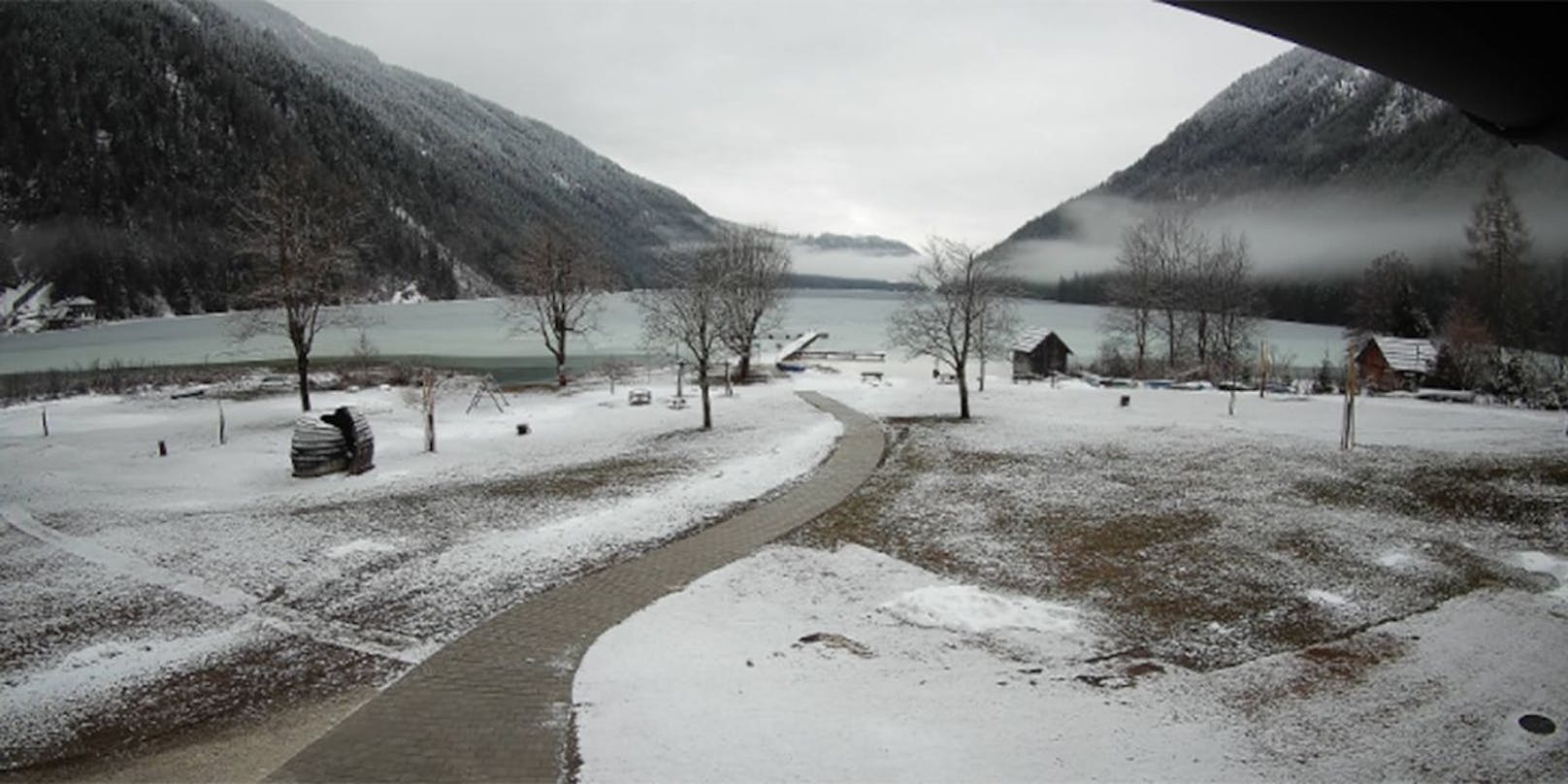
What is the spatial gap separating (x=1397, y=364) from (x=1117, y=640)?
4373 centimetres

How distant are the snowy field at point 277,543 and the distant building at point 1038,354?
26532 millimetres

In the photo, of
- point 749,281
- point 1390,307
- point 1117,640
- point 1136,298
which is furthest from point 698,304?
point 1390,307

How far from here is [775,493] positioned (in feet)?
60.1

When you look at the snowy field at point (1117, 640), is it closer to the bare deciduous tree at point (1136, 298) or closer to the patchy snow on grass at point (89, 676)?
the patchy snow on grass at point (89, 676)

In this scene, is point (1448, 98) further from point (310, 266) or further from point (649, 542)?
point (310, 266)

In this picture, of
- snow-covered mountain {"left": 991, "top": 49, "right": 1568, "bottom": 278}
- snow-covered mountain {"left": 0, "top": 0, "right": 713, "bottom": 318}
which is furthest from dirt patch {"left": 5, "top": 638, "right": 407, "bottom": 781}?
snow-covered mountain {"left": 0, "top": 0, "right": 713, "bottom": 318}

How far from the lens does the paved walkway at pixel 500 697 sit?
280 inches

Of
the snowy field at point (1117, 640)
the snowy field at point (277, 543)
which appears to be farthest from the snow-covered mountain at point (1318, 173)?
the snowy field at point (277, 543)

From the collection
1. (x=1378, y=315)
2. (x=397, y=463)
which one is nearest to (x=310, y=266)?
(x=397, y=463)

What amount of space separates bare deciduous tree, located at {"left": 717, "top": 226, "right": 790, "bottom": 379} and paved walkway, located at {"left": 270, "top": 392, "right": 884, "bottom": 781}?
2872 cm

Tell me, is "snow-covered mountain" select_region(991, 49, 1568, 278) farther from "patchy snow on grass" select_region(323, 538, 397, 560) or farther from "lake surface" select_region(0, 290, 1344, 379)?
"patchy snow on grass" select_region(323, 538, 397, 560)

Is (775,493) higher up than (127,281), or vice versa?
(127,281)

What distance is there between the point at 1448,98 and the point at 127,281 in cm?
11397

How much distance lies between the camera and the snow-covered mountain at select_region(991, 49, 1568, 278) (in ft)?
252
